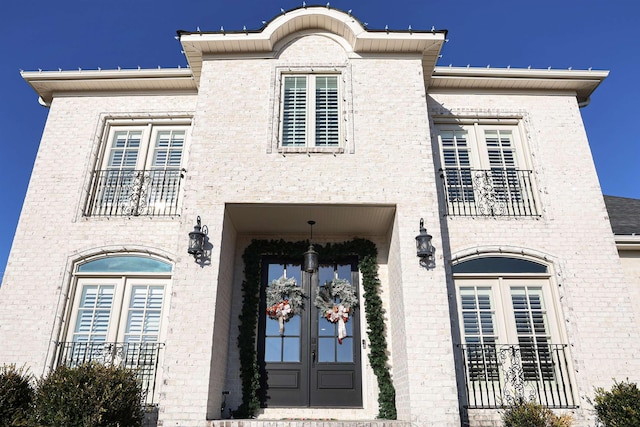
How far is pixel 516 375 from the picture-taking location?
6930mm

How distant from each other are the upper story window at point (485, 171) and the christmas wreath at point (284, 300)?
120 inches

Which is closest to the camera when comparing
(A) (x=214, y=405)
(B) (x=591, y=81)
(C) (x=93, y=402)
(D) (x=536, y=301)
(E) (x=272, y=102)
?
(C) (x=93, y=402)

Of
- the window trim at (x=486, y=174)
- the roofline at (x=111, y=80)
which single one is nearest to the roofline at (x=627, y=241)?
the window trim at (x=486, y=174)

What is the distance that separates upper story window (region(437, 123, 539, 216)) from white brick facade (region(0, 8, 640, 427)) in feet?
0.71

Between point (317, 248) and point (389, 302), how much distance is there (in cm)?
159

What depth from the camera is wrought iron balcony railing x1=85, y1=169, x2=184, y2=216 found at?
26.5 feet

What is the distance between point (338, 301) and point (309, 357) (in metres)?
1.06

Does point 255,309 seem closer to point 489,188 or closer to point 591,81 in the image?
point 489,188

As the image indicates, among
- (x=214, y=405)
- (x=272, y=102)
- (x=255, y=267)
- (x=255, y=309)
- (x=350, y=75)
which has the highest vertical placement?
(x=350, y=75)

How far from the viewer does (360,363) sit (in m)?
7.53

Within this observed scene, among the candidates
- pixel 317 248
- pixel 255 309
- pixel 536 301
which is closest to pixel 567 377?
pixel 536 301

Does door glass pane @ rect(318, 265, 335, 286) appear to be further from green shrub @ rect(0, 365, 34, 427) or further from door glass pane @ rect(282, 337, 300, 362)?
green shrub @ rect(0, 365, 34, 427)

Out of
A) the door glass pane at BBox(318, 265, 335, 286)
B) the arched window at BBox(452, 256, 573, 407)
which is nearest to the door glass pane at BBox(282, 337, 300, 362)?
the door glass pane at BBox(318, 265, 335, 286)

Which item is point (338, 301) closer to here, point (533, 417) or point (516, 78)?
point (533, 417)
